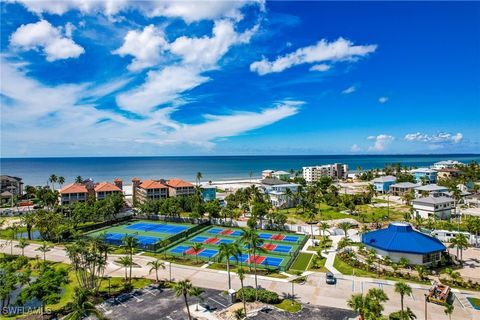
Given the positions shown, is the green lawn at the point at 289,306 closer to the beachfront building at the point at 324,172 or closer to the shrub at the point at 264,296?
the shrub at the point at 264,296

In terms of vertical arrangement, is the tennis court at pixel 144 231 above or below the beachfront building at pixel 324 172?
below

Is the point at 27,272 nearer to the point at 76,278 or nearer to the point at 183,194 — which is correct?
the point at 76,278

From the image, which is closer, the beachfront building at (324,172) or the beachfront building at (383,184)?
the beachfront building at (383,184)

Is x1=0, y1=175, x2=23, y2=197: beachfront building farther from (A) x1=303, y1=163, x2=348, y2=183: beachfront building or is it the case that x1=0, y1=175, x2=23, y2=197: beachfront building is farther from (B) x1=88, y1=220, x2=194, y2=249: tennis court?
(A) x1=303, y1=163, x2=348, y2=183: beachfront building

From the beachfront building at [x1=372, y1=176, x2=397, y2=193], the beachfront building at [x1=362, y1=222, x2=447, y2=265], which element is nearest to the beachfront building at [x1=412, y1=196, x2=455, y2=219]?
the beachfront building at [x1=362, y1=222, x2=447, y2=265]

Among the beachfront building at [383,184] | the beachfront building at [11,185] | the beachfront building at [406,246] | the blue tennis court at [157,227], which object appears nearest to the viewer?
the beachfront building at [406,246]

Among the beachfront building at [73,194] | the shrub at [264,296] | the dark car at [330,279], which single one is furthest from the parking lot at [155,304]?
the beachfront building at [73,194]

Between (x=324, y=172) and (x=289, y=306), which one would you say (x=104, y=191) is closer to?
(x=289, y=306)

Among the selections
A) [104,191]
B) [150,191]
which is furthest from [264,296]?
[104,191]

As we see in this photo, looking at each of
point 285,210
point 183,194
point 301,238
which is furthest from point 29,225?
point 285,210
